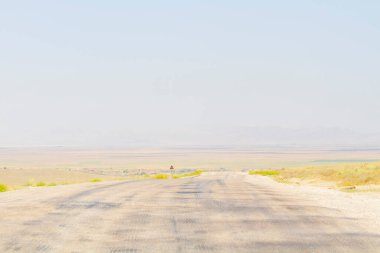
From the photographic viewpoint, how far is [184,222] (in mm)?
13148

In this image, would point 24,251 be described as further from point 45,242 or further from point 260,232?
point 260,232

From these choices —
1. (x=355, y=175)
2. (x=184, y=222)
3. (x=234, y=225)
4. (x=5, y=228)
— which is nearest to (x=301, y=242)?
(x=234, y=225)

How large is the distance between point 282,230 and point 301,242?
1418mm

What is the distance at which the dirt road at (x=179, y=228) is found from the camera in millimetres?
10125

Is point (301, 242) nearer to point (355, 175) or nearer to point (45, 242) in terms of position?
point (45, 242)

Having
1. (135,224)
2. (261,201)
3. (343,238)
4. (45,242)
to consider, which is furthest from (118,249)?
(261,201)

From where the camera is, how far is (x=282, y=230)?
470 inches

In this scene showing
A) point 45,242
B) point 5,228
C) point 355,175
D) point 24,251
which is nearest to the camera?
point 24,251

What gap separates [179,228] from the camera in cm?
1217

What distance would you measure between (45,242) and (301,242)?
4.09 metres

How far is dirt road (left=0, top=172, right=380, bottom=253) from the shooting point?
10.1 metres

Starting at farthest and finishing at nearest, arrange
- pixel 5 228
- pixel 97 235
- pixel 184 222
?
pixel 184 222
pixel 5 228
pixel 97 235

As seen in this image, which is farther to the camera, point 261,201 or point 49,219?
point 261,201

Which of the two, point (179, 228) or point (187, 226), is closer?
point (179, 228)
